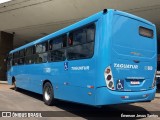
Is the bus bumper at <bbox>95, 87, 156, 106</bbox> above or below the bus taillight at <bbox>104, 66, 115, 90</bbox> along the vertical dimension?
below

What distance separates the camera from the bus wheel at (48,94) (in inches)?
401

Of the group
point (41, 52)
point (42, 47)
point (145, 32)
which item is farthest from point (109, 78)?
point (41, 52)

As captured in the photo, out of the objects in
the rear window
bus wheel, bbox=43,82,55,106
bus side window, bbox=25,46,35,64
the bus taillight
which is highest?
the rear window

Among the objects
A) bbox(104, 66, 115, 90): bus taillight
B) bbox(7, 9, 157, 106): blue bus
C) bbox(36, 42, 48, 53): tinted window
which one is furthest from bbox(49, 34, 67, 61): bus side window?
bbox(104, 66, 115, 90): bus taillight

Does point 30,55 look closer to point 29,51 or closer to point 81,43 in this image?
point 29,51

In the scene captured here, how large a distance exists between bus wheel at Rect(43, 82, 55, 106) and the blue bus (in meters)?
0.50

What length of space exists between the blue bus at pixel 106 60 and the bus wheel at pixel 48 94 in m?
0.50

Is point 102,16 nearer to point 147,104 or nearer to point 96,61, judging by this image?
point 96,61

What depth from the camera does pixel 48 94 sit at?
34.6ft

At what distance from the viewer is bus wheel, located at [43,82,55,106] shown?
33.4ft

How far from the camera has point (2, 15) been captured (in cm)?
2567

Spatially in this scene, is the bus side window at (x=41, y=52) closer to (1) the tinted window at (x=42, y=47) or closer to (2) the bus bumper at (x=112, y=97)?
(1) the tinted window at (x=42, y=47)

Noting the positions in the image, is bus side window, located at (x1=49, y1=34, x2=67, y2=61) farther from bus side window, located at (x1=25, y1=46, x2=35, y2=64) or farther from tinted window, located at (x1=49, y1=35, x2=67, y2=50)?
bus side window, located at (x1=25, y1=46, x2=35, y2=64)

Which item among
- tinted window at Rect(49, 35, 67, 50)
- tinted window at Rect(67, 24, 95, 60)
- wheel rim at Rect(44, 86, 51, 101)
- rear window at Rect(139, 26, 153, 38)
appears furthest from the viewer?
wheel rim at Rect(44, 86, 51, 101)
